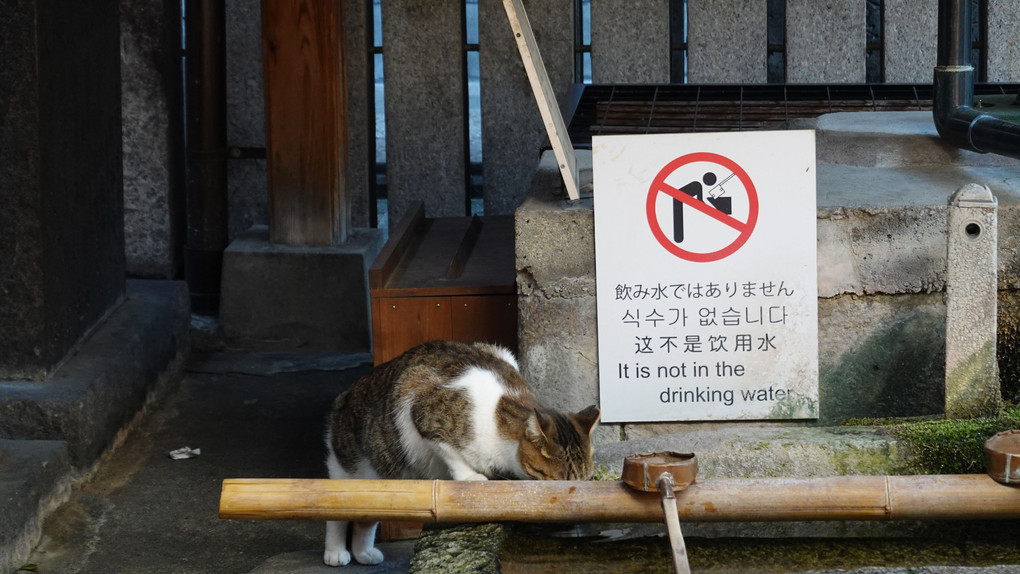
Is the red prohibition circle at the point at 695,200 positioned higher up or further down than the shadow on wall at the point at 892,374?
higher up

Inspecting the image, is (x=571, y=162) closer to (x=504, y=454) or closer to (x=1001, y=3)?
(x=504, y=454)

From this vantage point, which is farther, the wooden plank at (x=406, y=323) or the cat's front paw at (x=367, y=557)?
the wooden plank at (x=406, y=323)

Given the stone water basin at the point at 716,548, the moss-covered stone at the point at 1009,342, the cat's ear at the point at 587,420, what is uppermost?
the moss-covered stone at the point at 1009,342

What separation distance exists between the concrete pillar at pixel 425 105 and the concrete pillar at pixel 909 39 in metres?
2.54

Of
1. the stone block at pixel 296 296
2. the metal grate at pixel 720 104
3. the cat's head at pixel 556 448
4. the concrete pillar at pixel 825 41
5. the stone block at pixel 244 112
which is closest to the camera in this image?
the cat's head at pixel 556 448

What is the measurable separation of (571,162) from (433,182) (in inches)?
143

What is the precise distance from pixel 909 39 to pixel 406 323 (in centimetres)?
401

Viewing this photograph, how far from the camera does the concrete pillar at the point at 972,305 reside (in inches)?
158

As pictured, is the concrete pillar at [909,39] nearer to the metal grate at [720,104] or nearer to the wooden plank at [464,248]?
the metal grate at [720,104]

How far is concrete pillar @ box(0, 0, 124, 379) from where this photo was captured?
233 inches

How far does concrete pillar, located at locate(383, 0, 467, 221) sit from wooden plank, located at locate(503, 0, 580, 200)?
11.4 feet

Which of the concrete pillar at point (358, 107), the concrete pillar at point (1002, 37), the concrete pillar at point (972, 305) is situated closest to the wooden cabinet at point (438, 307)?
the concrete pillar at point (972, 305)

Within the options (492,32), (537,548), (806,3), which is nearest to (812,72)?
(806,3)

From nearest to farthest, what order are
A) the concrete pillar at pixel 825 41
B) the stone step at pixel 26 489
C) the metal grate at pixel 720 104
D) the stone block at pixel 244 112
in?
the stone step at pixel 26 489
the metal grate at pixel 720 104
the concrete pillar at pixel 825 41
the stone block at pixel 244 112
